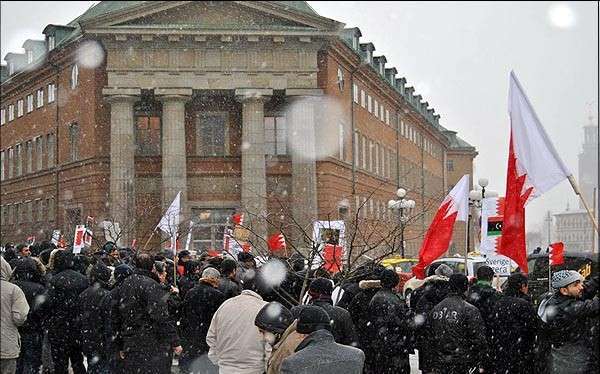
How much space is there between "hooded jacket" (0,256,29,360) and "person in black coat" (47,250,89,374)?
77.4 inches

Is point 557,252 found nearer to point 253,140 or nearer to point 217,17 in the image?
point 253,140

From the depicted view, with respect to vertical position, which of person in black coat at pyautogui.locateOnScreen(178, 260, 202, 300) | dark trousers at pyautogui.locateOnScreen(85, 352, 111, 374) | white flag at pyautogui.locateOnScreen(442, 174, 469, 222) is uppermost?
white flag at pyautogui.locateOnScreen(442, 174, 469, 222)

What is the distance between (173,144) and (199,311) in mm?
35820

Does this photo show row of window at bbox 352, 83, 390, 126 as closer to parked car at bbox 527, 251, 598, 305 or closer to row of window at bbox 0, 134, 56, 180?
row of window at bbox 0, 134, 56, 180

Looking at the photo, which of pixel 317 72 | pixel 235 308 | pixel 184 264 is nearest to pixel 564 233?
pixel 317 72

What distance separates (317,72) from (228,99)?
483 cm

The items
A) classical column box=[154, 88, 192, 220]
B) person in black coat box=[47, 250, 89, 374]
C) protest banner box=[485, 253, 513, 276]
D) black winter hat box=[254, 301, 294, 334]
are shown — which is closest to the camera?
black winter hat box=[254, 301, 294, 334]

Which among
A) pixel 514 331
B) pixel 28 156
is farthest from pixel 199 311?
pixel 28 156

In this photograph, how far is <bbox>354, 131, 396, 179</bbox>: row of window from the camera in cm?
5628

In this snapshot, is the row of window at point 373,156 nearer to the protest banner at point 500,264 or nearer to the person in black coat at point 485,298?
the protest banner at point 500,264

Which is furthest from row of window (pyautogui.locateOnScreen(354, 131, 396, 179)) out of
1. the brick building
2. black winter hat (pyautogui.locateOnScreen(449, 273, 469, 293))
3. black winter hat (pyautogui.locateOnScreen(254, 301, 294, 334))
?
black winter hat (pyautogui.locateOnScreen(254, 301, 294, 334))

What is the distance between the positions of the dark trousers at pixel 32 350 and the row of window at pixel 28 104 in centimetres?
4413

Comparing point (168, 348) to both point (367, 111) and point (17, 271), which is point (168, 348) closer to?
point (17, 271)

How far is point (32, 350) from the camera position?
13.0 metres
